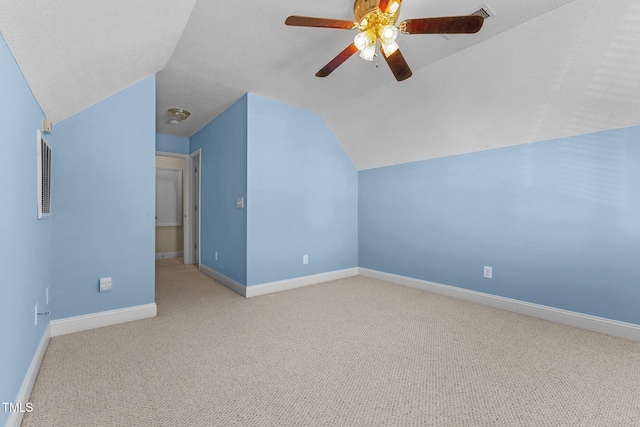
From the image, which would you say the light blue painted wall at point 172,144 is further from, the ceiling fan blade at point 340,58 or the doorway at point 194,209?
the ceiling fan blade at point 340,58

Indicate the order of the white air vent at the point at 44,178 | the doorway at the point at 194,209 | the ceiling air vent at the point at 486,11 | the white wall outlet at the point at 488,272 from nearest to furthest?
1. the white air vent at the point at 44,178
2. the ceiling air vent at the point at 486,11
3. the white wall outlet at the point at 488,272
4. the doorway at the point at 194,209

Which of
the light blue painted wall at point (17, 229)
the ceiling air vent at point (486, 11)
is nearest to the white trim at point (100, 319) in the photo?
the light blue painted wall at point (17, 229)

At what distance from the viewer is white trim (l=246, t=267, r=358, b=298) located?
3.41 meters

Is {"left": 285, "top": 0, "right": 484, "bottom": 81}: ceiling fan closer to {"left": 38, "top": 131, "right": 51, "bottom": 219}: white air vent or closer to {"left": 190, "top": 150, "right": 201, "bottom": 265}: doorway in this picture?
{"left": 38, "top": 131, "right": 51, "bottom": 219}: white air vent

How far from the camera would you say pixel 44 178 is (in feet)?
6.38

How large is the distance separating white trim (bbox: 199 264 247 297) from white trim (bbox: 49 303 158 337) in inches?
37.6

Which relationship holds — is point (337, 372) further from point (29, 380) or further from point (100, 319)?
point (100, 319)

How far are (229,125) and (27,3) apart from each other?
108 inches

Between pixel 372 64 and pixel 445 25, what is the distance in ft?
3.95

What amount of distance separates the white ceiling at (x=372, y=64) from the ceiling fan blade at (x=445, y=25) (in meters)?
0.39

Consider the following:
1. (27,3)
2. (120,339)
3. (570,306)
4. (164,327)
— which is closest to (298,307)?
(164,327)

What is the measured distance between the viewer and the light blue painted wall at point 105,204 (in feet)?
7.63

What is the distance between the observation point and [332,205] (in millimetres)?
4230

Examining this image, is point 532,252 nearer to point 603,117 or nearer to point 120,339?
point 603,117
